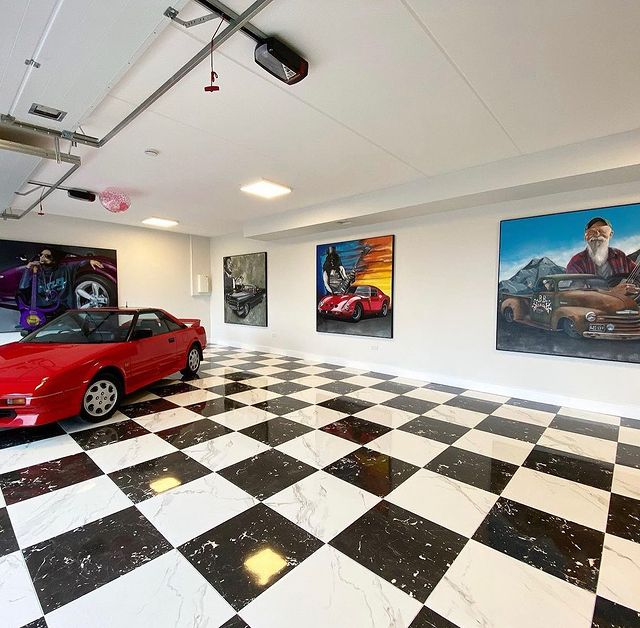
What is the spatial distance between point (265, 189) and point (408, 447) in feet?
11.5

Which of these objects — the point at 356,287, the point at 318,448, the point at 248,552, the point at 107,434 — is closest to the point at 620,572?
the point at 248,552

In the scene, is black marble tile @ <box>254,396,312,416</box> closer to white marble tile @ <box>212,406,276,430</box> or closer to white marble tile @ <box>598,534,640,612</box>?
white marble tile @ <box>212,406,276,430</box>

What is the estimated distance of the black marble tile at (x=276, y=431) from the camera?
285 centimetres

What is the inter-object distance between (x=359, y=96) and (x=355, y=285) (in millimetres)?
3390

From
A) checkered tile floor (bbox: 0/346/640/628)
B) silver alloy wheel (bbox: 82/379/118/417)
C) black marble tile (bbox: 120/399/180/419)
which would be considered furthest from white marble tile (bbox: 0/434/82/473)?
black marble tile (bbox: 120/399/180/419)

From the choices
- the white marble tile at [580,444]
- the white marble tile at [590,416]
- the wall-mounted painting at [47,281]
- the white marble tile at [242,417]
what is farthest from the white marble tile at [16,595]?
the wall-mounted painting at [47,281]

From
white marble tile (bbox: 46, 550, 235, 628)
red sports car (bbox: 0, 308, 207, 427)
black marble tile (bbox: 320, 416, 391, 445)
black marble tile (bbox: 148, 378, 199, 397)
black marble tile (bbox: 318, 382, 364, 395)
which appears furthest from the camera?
black marble tile (bbox: 318, 382, 364, 395)

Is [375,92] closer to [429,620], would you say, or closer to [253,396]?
[429,620]

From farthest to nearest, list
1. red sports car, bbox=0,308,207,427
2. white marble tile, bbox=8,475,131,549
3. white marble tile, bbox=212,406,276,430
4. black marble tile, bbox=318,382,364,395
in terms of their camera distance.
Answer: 1. black marble tile, bbox=318,382,364,395
2. white marble tile, bbox=212,406,276,430
3. red sports car, bbox=0,308,207,427
4. white marble tile, bbox=8,475,131,549

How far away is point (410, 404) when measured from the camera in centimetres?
383

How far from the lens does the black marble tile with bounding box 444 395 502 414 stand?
3703mm

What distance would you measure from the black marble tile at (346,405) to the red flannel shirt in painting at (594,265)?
8.64ft

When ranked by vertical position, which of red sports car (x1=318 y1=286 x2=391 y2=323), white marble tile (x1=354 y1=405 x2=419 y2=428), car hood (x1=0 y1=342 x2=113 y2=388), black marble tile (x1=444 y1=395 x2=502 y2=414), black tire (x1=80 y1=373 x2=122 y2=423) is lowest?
black marble tile (x1=444 y1=395 x2=502 y2=414)

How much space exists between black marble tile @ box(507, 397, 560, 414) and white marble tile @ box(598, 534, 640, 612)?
2168mm
